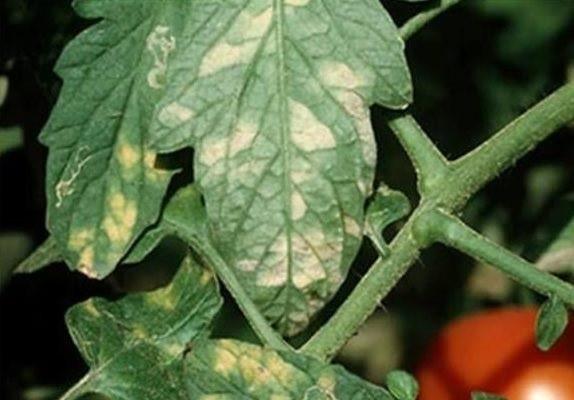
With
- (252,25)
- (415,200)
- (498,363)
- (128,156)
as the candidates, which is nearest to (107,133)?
(128,156)

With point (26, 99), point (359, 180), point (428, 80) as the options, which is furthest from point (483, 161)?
point (428, 80)

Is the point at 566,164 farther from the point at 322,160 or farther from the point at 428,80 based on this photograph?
the point at 322,160

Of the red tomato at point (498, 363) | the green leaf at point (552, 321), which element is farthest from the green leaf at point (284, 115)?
the red tomato at point (498, 363)

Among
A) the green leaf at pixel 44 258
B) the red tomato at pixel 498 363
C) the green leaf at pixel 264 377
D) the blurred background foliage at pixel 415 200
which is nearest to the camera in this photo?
the green leaf at pixel 264 377

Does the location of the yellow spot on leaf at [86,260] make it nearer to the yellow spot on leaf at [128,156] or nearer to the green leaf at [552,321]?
the yellow spot on leaf at [128,156]

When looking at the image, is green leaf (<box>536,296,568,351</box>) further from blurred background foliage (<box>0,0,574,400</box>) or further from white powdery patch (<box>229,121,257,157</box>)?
blurred background foliage (<box>0,0,574,400</box>)
